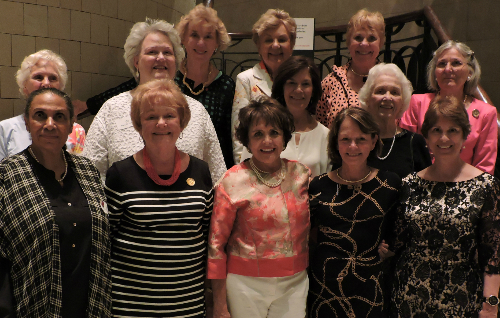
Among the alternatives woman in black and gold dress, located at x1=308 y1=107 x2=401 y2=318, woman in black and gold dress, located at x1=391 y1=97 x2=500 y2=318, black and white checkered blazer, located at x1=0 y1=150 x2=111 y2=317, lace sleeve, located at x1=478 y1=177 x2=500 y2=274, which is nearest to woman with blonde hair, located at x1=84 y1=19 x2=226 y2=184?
black and white checkered blazer, located at x1=0 y1=150 x2=111 y2=317

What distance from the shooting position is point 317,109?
132 inches

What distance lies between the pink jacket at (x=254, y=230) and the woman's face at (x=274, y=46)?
1.23 meters

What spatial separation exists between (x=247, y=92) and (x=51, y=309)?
1.85 metres

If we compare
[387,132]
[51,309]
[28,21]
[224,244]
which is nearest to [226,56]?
[28,21]

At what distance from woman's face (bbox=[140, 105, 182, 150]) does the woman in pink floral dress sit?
1.27 feet

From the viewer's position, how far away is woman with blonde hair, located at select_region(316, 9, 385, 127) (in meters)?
3.33

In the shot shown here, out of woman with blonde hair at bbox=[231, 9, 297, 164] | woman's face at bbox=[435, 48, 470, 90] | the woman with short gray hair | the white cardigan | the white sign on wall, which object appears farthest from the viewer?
the white sign on wall

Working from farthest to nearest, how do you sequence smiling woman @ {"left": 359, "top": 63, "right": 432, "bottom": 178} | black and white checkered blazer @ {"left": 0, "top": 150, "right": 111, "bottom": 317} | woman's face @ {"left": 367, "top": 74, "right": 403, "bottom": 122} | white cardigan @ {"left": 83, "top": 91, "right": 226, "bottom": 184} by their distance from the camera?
1. woman's face @ {"left": 367, "top": 74, "right": 403, "bottom": 122}
2. smiling woman @ {"left": 359, "top": 63, "right": 432, "bottom": 178}
3. white cardigan @ {"left": 83, "top": 91, "right": 226, "bottom": 184}
4. black and white checkered blazer @ {"left": 0, "top": 150, "right": 111, "bottom": 317}

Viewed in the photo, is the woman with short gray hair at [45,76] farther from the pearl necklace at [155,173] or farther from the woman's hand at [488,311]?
the woman's hand at [488,311]

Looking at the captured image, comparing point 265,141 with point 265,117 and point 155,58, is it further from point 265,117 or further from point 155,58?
point 155,58

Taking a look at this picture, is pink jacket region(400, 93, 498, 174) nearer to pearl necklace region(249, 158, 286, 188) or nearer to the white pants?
pearl necklace region(249, 158, 286, 188)

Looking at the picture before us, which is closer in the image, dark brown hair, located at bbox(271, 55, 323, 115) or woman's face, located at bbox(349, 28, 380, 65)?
dark brown hair, located at bbox(271, 55, 323, 115)

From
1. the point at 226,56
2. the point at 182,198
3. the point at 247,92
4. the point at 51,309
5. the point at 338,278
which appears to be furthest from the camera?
the point at 226,56

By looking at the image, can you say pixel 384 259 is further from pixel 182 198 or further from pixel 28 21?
pixel 28 21
